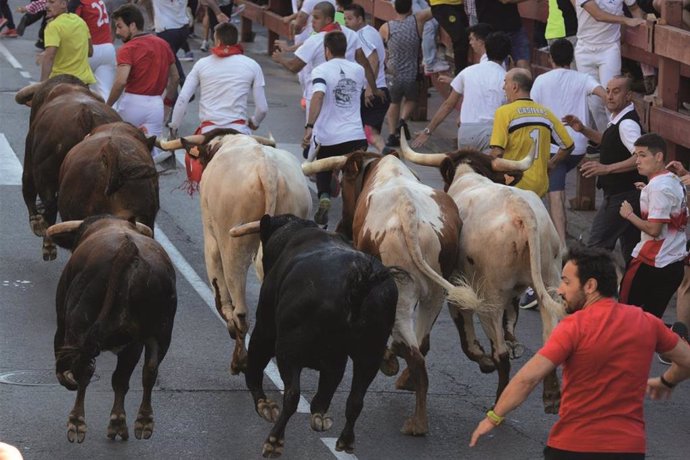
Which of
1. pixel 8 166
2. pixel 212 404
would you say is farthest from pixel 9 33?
pixel 212 404

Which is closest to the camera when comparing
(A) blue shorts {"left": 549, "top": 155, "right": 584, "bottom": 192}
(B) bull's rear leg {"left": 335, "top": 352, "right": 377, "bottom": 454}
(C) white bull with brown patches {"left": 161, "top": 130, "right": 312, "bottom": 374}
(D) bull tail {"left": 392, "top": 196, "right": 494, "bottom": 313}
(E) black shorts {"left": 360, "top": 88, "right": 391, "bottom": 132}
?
(B) bull's rear leg {"left": 335, "top": 352, "right": 377, "bottom": 454}

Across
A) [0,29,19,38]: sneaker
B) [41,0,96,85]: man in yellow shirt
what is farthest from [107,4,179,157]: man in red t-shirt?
[0,29,19,38]: sneaker

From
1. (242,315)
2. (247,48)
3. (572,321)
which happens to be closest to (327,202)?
(242,315)

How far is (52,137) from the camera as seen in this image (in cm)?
1214

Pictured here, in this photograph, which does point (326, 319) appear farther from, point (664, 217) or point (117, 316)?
point (664, 217)

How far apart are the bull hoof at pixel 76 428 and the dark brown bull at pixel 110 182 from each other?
2520 mm

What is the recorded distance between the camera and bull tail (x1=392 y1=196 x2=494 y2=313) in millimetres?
8562

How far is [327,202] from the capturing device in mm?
13828

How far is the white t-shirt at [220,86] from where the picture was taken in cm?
1286

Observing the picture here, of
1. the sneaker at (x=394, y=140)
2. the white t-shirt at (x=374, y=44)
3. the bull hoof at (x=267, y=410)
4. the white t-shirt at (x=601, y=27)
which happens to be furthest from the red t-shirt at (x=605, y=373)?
the sneaker at (x=394, y=140)

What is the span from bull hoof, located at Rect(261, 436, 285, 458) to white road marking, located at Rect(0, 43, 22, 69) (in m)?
18.1

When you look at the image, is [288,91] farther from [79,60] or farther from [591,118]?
[591,118]

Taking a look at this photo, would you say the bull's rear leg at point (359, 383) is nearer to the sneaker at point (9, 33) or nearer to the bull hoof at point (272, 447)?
the bull hoof at point (272, 447)

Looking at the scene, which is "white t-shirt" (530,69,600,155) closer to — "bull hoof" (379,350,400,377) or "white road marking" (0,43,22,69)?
"bull hoof" (379,350,400,377)
